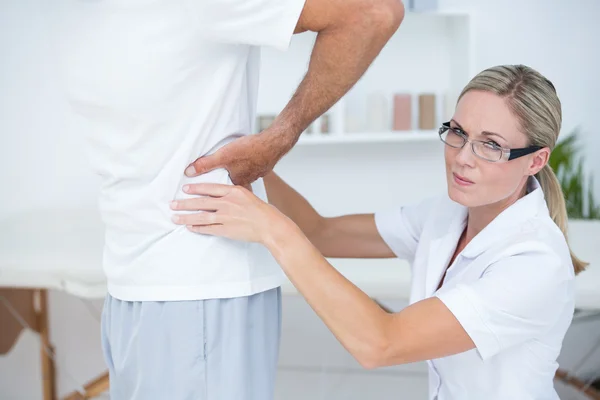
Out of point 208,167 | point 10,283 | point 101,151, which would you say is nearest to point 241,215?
point 208,167

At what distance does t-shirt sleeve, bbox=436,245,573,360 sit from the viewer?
1.21 meters

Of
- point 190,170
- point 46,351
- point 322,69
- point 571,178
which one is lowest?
point 46,351

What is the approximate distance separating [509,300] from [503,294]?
1 centimetres

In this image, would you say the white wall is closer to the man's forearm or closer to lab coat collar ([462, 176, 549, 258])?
lab coat collar ([462, 176, 549, 258])

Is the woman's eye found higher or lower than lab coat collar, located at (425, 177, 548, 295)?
higher

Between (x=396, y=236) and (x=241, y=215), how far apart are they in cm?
68

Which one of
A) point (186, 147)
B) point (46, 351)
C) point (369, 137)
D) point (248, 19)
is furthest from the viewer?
point (46, 351)

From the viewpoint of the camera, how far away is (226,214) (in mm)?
1060

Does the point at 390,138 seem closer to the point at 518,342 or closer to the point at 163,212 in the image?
the point at 518,342

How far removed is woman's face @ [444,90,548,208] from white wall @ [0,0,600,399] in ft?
5.97

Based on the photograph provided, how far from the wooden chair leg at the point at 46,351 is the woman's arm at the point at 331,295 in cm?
225

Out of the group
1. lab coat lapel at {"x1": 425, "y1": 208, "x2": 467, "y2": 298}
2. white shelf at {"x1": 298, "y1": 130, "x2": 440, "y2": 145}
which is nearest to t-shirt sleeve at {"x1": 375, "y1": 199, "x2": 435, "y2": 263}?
lab coat lapel at {"x1": 425, "y1": 208, "x2": 467, "y2": 298}

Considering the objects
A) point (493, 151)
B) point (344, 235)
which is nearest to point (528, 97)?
point (493, 151)

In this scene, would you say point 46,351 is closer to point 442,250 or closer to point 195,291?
point 442,250
